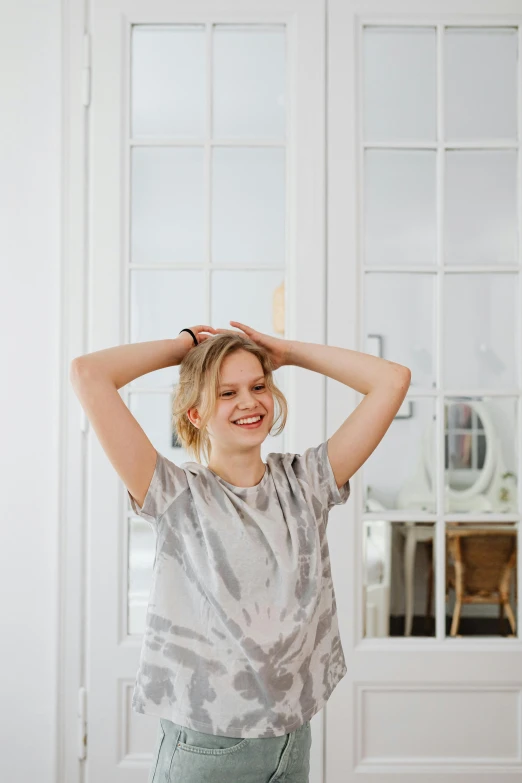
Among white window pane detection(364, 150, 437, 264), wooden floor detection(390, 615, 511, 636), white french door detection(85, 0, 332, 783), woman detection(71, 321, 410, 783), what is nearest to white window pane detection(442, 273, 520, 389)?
white window pane detection(364, 150, 437, 264)

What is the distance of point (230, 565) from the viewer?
1.22m

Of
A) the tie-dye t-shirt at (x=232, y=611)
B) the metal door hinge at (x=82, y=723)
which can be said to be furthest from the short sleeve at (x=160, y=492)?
the metal door hinge at (x=82, y=723)

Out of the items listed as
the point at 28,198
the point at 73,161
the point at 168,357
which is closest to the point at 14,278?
the point at 28,198

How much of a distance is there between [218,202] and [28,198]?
22.0 inches

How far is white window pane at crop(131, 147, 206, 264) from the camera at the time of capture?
2.14 m

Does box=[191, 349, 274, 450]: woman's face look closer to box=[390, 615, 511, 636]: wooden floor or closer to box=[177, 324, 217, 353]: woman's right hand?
box=[177, 324, 217, 353]: woman's right hand

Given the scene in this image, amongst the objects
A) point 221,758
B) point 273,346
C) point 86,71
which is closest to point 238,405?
point 273,346

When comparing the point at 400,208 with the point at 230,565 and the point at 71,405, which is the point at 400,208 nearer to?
the point at 71,405

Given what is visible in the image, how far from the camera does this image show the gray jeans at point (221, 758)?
1185 millimetres

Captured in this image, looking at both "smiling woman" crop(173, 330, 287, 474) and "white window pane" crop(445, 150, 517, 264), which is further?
"white window pane" crop(445, 150, 517, 264)

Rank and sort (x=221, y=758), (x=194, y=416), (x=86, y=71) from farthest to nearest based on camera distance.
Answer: (x=86, y=71), (x=194, y=416), (x=221, y=758)

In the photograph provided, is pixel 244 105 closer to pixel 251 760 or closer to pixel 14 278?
pixel 14 278

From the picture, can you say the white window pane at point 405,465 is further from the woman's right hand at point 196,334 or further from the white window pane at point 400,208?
the woman's right hand at point 196,334

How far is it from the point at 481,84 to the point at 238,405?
4.78ft
